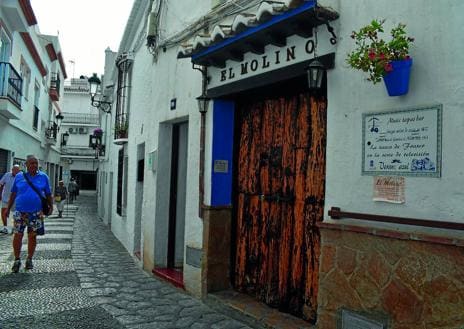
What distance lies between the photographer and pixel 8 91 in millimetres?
12828

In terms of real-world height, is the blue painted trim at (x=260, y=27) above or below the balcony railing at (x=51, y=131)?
below

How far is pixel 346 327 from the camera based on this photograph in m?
3.44

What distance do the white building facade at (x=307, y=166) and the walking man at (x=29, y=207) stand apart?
1.71 meters

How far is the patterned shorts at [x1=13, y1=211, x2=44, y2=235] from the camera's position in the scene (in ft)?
21.5

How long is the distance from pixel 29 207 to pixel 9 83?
7859 mm

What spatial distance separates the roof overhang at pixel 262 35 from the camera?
3717mm

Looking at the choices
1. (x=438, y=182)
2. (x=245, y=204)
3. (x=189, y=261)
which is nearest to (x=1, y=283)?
(x=189, y=261)

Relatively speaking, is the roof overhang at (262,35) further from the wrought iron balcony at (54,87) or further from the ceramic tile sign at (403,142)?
the wrought iron balcony at (54,87)

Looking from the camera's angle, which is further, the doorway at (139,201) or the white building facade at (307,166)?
the doorway at (139,201)

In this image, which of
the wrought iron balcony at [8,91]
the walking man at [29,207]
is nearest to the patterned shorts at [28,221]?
the walking man at [29,207]

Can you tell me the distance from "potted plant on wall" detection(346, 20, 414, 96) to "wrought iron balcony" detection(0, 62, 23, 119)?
11.8m

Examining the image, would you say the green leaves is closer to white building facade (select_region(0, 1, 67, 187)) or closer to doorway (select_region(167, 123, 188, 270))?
doorway (select_region(167, 123, 188, 270))

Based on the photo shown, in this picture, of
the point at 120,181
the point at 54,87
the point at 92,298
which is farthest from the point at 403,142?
the point at 54,87

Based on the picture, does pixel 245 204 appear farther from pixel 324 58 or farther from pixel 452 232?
pixel 452 232
